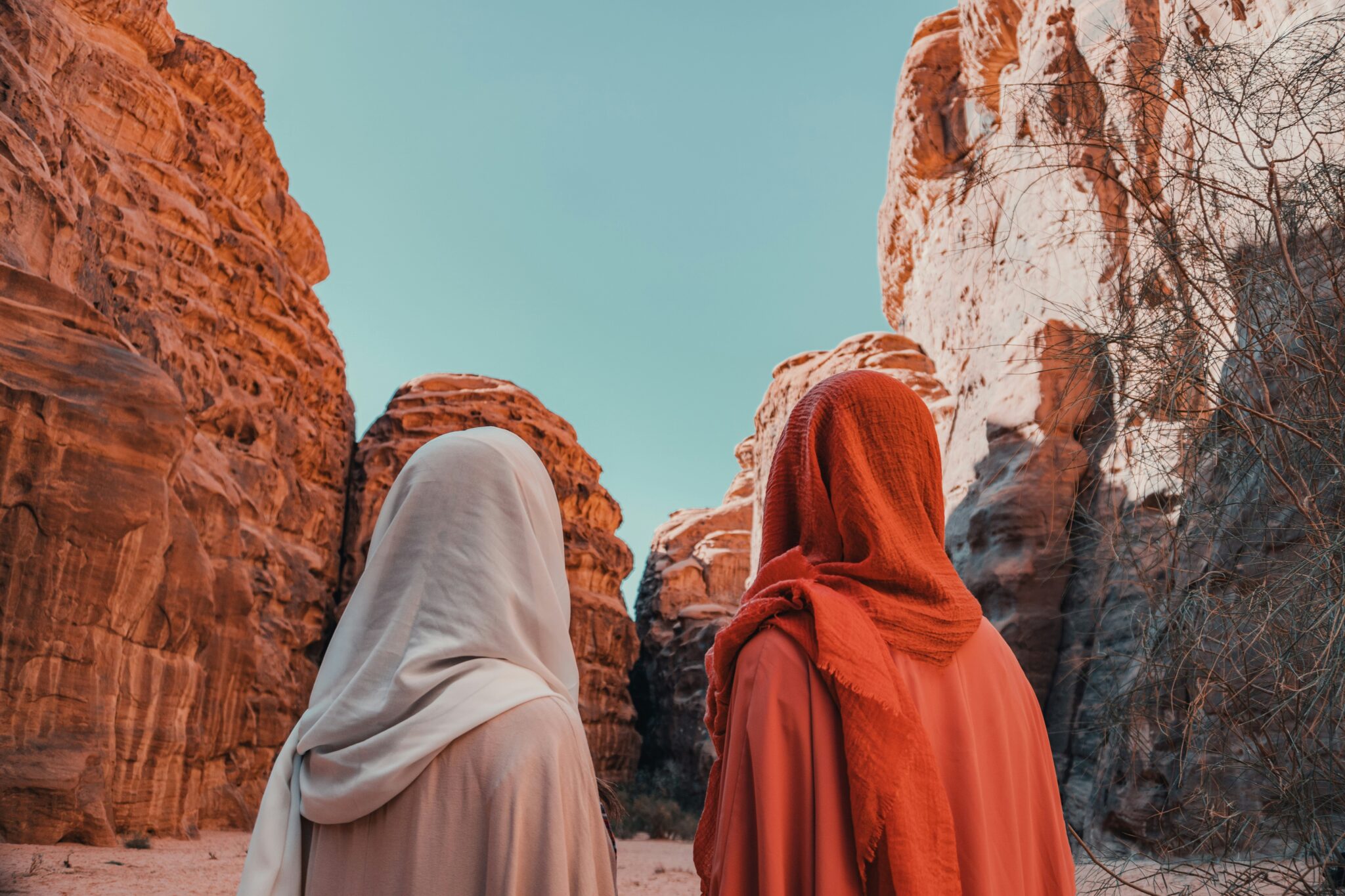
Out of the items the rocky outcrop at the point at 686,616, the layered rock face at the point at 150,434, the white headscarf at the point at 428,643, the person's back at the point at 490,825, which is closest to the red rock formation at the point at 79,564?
the layered rock face at the point at 150,434

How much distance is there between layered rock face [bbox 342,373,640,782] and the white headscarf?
2020 centimetres

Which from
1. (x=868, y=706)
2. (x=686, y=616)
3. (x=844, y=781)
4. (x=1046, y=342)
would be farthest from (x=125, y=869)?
(x=686, y=616)

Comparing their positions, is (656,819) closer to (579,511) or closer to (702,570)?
(579,511)

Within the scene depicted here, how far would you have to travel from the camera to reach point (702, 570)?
33.8 meters

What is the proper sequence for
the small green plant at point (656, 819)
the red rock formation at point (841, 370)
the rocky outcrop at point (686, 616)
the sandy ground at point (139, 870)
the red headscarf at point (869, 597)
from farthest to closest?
the rocky outcrop at point (686, 616) → the small green plant at point (656, 819) → the red rock formation at point (841, 370) → the sandy ground at point (139, 870) → the red headscarf at point (869, 597)

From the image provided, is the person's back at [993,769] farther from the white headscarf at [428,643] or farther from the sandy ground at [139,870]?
the sandy ground at [139,870]

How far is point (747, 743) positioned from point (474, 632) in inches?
21.1

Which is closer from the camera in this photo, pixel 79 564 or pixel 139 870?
pixel 139 870

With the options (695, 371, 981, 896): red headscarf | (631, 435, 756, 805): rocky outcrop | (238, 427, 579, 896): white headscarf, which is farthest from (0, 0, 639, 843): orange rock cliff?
(695, 371, 981, 896): red headscarf

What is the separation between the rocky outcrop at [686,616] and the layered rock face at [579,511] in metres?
1.58

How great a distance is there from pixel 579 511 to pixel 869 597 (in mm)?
23793

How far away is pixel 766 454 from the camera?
23.7 meters

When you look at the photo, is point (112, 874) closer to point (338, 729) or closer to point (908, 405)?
point (338, 729)

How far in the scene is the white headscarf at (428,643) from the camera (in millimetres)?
1574
